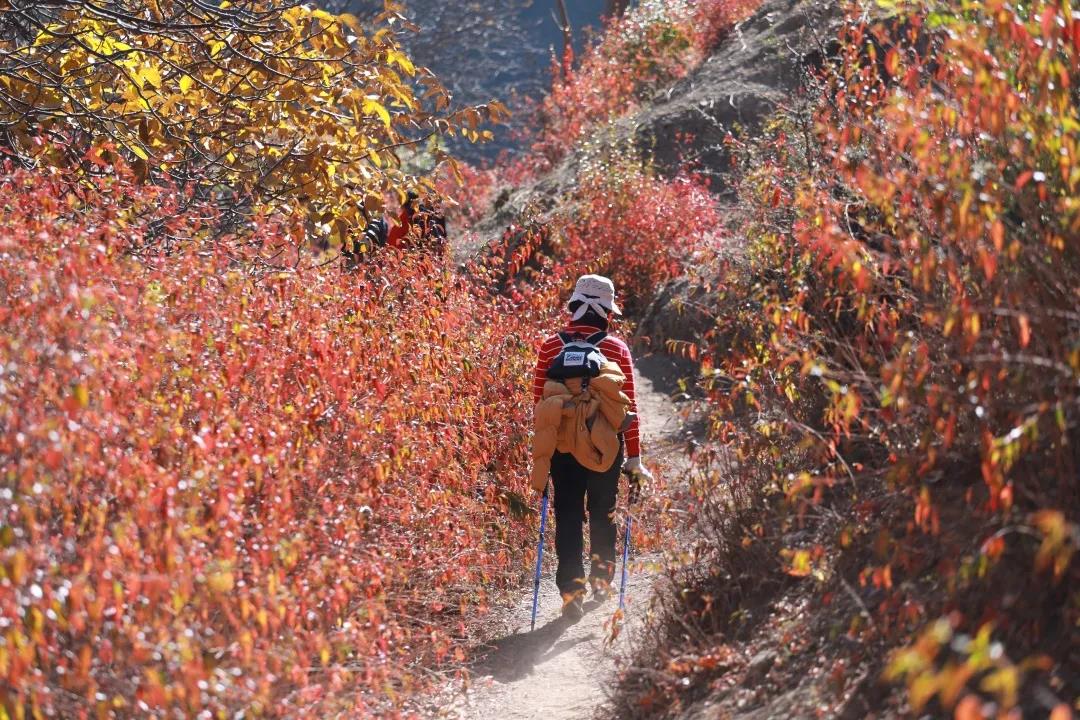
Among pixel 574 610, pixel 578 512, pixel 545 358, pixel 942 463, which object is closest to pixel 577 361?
pixel 545 358

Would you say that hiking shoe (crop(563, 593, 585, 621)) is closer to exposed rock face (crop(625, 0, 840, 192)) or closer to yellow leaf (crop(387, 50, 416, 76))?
yellow leaf (crop(387, 50, 416, 76))

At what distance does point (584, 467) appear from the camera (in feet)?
23.1

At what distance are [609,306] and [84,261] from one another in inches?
122

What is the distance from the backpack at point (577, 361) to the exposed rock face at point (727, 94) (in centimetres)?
987

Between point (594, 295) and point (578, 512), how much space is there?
1230mm

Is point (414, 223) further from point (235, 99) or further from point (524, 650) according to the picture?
point (524, 650)

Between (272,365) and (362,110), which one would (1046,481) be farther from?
(362,110)

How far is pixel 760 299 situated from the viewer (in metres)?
7.57

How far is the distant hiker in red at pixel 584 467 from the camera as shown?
22.5 feet

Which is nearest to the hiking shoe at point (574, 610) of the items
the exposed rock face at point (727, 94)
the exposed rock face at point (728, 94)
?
the exposed rock face at point (728, 94)

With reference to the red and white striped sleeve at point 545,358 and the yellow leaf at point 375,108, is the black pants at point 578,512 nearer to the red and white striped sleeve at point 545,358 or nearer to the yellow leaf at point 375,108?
the red and white striped sleeve at point 545,358

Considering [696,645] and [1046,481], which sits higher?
[1046,481]

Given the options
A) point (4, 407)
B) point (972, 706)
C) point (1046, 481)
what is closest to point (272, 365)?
point (4, 407)

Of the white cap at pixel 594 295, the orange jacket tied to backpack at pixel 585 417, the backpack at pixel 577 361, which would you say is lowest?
the orange jacket tied to backpack at pixel 585 417
